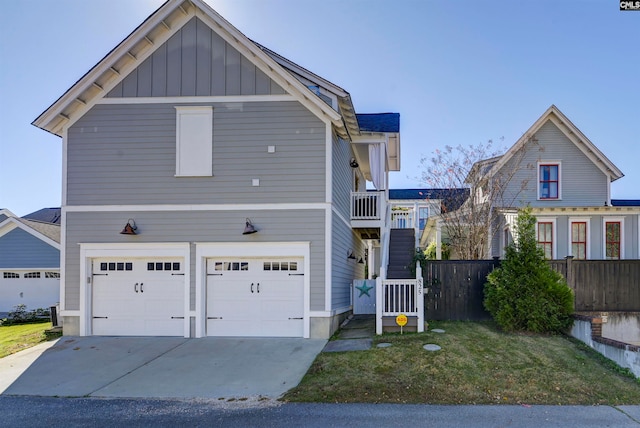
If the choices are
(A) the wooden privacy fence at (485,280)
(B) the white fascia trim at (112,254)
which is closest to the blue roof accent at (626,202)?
(A) the wooden privacy fence at (485,280)

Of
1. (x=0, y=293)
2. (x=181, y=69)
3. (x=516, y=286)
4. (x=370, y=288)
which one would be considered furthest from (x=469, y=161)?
(x=0, y=293)

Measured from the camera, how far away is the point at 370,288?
14.8 metres

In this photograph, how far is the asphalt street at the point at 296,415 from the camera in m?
6.38

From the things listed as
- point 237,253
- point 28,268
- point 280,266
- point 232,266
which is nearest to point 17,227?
point 28,268

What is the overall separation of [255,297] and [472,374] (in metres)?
5.49

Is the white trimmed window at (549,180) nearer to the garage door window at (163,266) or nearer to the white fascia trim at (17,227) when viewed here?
the garage door window at (163,266)

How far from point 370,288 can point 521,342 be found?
5.47 meters

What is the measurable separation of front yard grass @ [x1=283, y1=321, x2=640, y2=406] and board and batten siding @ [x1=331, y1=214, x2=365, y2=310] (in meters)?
2.32

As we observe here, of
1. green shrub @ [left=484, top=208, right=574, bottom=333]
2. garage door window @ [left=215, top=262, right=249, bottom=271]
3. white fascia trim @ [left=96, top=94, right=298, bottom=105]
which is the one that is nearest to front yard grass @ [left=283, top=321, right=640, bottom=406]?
green shrub @ [left=484, top=208, right=574, bottom=333]

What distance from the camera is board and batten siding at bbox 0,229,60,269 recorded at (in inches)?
875

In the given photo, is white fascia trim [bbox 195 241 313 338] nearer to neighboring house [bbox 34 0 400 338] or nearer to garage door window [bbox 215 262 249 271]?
neighboring house [bbox 34 0 400 338]

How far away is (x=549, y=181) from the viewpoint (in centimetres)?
2106

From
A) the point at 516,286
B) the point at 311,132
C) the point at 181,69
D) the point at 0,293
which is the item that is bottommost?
the point at 0,293

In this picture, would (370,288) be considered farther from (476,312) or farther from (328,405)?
(328,405)
